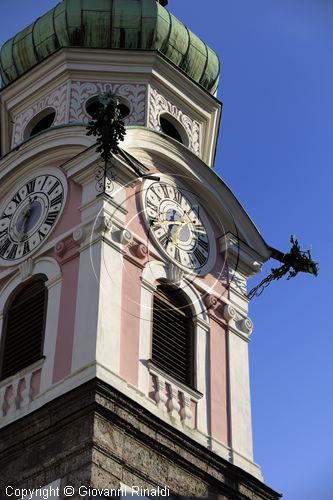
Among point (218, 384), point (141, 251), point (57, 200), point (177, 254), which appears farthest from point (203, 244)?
point (218, 384)

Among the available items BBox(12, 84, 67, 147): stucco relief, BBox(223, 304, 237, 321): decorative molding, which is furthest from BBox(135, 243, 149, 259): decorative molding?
BBox(12, 84, 67, 147): stucco relief

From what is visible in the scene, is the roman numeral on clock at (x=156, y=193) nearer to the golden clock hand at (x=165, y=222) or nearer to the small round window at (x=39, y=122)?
the golden clock hand at (x=165, y=222)

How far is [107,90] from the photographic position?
27.5m

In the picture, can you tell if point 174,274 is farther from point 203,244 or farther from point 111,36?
point 111,36

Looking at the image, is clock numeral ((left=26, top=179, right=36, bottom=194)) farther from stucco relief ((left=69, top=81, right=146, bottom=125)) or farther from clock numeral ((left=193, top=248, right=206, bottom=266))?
clock numeral ((left=193, top=248, right=206, bottom=266))

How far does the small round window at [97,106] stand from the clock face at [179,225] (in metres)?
2.04

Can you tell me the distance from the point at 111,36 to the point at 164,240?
4953 millimetres

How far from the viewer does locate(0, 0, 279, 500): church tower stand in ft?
71.1

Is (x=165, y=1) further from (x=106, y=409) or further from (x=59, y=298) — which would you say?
(x=106, y=409)

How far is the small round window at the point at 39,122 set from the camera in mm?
27922

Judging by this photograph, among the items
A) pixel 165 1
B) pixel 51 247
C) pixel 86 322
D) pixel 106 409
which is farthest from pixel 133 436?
pixel 165 1

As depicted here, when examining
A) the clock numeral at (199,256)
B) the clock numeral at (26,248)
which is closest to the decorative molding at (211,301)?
the clock numeral at (199,256)

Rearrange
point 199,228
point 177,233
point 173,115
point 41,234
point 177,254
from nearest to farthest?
point 41,234, point 177,254, point 177,233, point 199,228, point 173,115

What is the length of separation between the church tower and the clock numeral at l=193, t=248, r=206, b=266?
58mm
